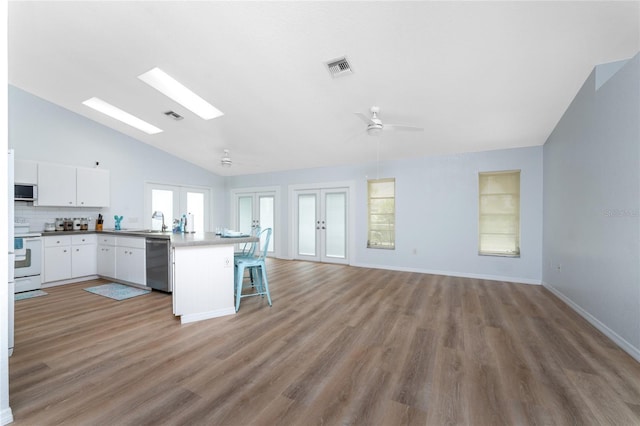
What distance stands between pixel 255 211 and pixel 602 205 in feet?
22.7

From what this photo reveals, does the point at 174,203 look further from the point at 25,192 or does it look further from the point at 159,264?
the point at 159,264

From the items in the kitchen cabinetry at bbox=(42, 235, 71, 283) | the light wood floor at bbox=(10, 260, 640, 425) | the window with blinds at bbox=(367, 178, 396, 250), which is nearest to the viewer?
the light wood floor at bbox=(10, 260, 640, 425)

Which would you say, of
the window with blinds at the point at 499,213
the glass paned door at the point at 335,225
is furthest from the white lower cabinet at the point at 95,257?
the window with blinds at the point at 499,213

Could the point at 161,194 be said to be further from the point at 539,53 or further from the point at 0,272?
the point at 539,53

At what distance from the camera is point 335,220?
6562 mm

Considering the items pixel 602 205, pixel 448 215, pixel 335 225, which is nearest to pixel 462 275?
pixel 448 215

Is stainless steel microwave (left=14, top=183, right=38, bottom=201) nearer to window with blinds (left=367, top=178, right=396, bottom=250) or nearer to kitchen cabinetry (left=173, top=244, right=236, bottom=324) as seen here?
kitchen cabinetry (left=173, top=244, right=236, bottom=324)

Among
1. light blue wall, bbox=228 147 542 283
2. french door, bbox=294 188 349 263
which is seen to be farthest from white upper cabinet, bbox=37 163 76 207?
light blue wall, bbox=228 147 542 283

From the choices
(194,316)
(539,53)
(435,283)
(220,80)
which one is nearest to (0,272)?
(194,316)

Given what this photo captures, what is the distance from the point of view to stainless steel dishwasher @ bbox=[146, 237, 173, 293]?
12.6 ft

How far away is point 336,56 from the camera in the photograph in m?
2.86

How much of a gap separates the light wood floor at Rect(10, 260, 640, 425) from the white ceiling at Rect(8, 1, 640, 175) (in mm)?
2688

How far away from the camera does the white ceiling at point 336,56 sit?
2330 mm

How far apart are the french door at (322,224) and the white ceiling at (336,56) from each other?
2.08 metres
